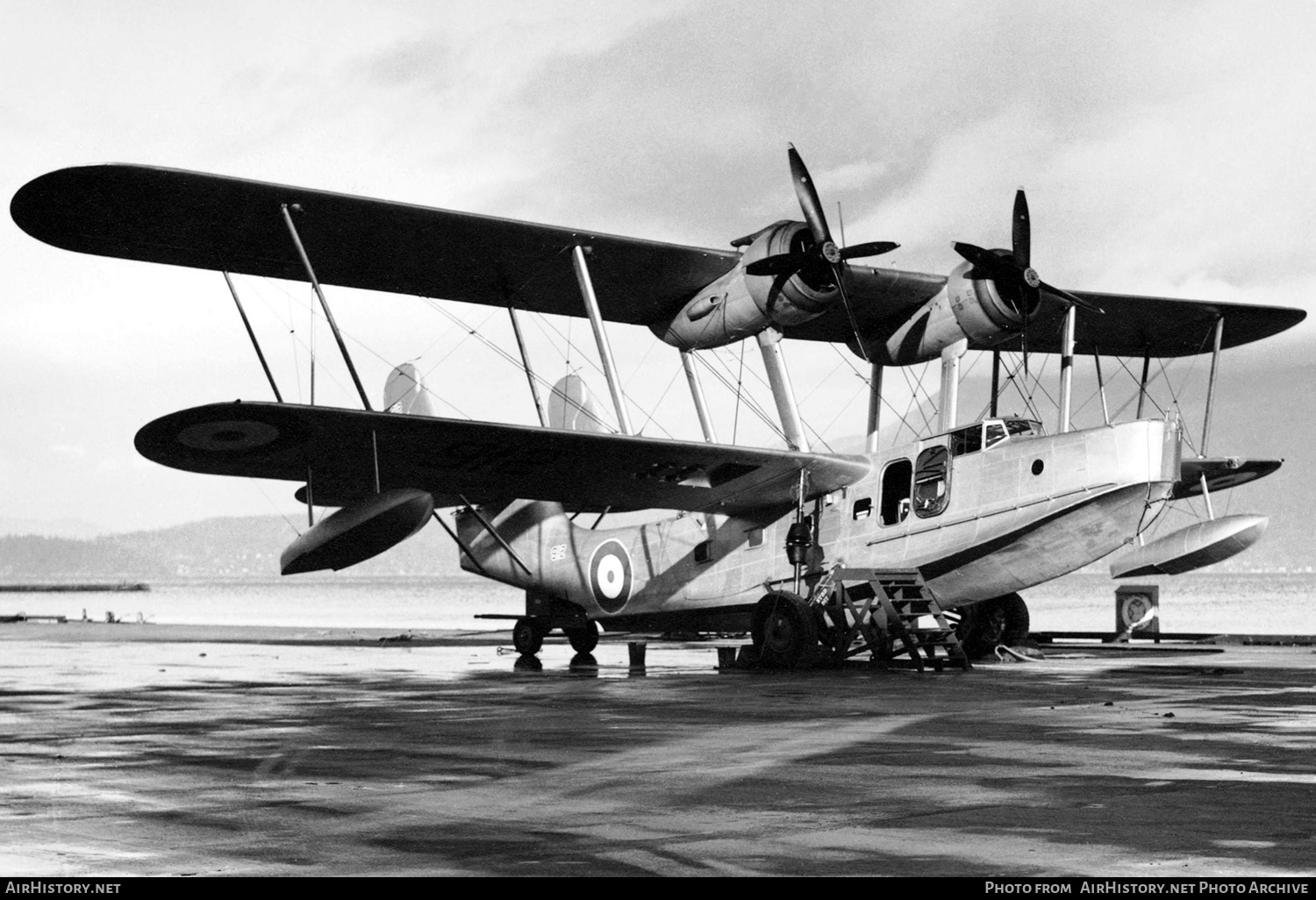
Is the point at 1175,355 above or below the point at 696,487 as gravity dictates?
above

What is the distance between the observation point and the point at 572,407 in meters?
28.5

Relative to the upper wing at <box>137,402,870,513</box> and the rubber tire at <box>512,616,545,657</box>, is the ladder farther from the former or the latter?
the rubber tire at <box>512,616,545,657</box>

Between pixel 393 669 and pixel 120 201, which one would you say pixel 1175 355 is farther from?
pixel 120 201

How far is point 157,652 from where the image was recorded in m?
27.5

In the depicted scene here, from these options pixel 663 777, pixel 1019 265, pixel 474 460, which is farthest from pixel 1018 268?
pixel 663 777

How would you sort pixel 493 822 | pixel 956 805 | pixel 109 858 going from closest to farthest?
pixel 109 858 < pixel 493 822 < pixel 956 805

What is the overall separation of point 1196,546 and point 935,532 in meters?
5.76

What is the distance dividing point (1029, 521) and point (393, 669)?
983cm

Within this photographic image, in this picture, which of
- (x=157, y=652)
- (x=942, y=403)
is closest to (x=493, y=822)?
(x=942, y=403)

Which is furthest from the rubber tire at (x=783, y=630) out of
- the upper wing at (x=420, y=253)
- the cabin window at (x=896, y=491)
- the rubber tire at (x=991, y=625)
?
the upper wing at (x=420, y=253)

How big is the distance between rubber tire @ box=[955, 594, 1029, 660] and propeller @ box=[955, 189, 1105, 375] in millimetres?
4005

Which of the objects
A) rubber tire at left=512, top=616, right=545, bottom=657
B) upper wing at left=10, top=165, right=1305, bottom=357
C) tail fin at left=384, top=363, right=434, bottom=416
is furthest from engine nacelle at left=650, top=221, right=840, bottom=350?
rubber tire at left=512, top=616, right=545, bottom=657

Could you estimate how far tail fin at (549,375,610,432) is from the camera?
93.1ft

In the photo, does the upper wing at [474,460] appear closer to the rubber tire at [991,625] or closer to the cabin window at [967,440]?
the cabin window at [967,440]
